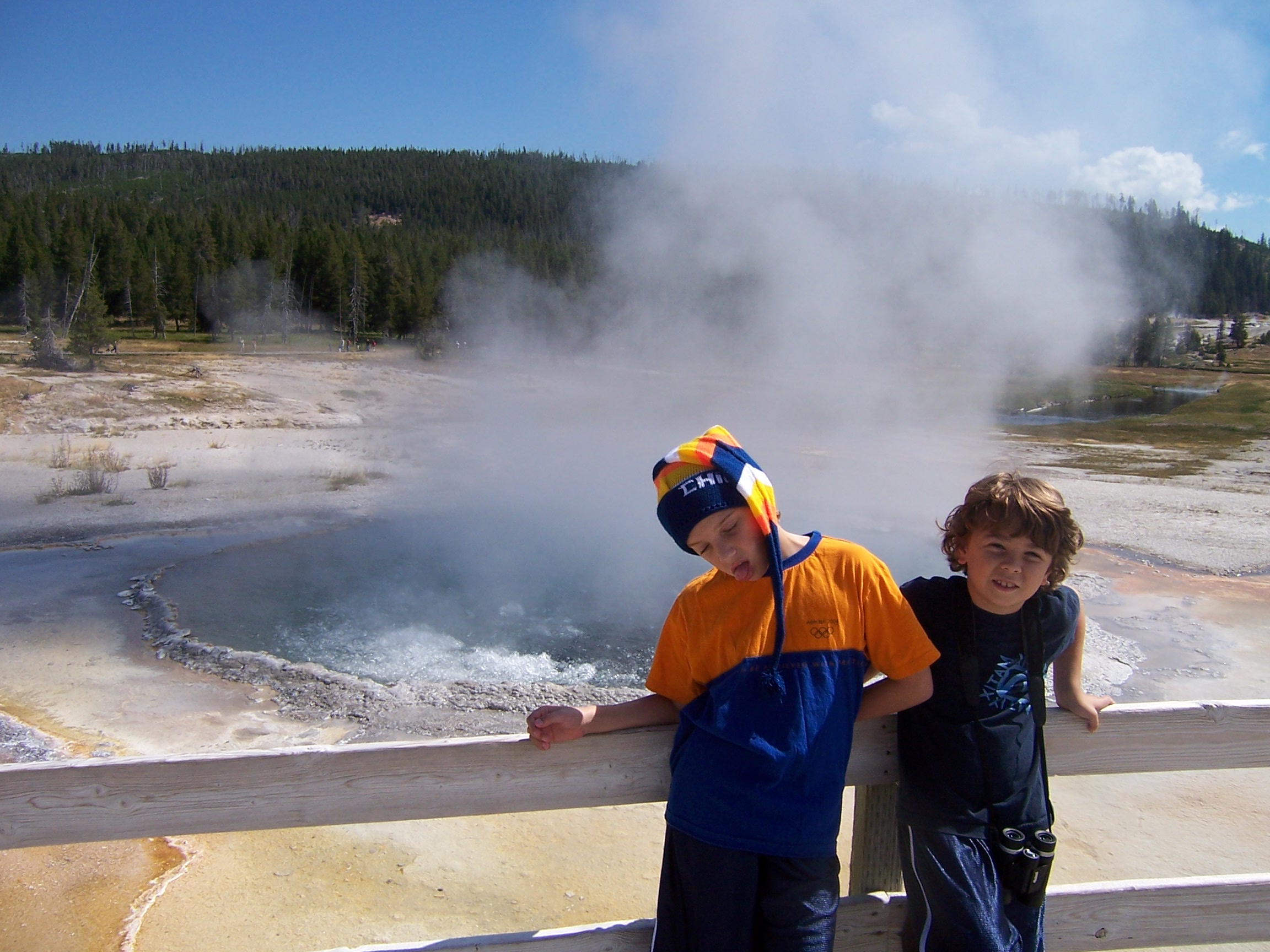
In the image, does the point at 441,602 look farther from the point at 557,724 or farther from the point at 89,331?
the point at 89,331

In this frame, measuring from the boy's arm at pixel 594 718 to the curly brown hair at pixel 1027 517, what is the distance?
59 cm

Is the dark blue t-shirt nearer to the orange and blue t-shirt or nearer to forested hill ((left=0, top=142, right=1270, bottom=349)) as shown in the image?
the orange and blue t-shirt

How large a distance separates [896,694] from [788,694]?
204 mm

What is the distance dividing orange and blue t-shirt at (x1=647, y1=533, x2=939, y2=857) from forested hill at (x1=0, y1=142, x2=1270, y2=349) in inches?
338

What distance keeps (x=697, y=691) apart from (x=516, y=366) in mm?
22633

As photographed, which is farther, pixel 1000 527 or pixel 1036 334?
pixel 1036 334

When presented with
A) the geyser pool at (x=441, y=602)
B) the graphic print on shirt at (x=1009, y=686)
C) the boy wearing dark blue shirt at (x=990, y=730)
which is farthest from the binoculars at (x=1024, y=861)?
the geyser pool at (x=441, y=602)

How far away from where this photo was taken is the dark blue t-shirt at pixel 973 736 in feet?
4.83

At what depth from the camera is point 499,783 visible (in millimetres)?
1499

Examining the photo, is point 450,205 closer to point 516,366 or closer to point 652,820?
point 516,366

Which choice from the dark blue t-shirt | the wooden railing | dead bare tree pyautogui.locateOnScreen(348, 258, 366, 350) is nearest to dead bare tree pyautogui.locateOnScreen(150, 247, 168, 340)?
dead bare tree pyautogui.locateOnScreen(348, 258, 366, 350)

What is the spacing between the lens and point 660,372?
1559cm

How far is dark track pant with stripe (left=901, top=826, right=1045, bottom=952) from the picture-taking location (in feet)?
4.72

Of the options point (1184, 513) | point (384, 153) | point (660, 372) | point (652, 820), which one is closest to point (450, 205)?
point (384, 153)
